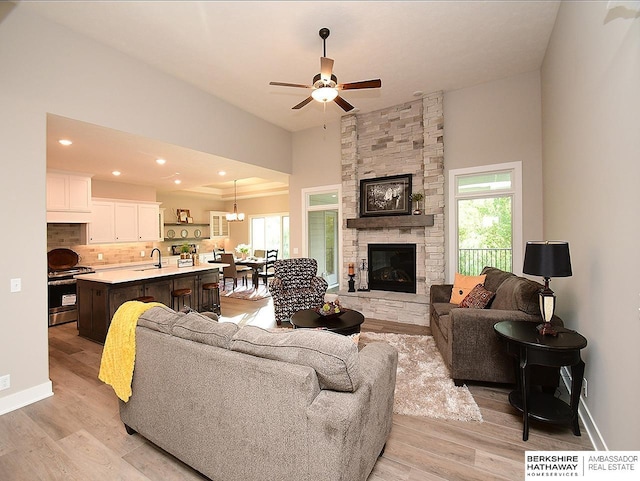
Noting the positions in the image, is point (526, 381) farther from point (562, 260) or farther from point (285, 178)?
point (285, 178)

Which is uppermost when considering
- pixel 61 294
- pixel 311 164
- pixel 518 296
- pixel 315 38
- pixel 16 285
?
pixel 315 38

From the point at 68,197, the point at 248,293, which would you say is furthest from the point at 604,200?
the point at 68,197

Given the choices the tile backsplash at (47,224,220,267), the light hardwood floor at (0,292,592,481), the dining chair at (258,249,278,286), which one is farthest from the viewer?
the dining chair at (258,249,278,286)

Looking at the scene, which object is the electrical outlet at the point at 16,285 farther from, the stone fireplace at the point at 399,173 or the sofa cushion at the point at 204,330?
the stone fireplace at the point at 399,173

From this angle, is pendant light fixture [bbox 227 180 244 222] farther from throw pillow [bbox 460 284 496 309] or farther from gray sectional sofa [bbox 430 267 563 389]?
gray sectional sofa [bbox 430 267 563 389]

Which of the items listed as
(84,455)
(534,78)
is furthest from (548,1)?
(84,455)

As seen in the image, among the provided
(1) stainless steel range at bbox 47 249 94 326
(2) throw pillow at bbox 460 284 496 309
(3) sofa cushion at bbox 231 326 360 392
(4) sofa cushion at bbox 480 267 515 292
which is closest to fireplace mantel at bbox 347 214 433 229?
(4) sofa cushion at bbox 480 267 515 292

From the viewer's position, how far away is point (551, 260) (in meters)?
2.20

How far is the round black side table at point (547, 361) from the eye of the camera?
2.07 m

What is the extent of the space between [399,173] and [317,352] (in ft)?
15.1

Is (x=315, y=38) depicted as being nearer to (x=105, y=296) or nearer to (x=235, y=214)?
(x=105, y=296)

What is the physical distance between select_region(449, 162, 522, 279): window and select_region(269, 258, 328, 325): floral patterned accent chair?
7.54 feet

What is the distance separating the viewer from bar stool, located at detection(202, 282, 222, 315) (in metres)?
5.77

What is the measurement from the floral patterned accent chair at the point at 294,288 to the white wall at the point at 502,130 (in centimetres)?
280
